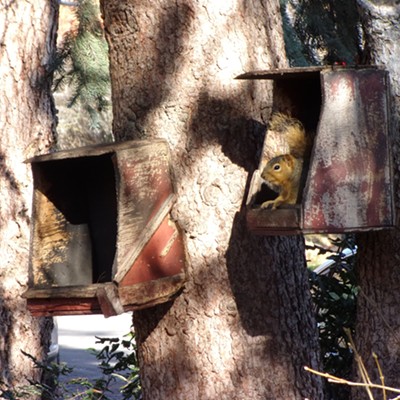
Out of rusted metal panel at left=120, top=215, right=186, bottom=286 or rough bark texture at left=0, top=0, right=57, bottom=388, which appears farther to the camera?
rough bark texture at left=0, top=0, right=57, bottom=388

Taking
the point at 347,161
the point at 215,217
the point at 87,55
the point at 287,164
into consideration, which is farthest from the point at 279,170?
the point at 87,55

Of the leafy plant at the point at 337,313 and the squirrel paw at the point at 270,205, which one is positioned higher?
the squirrel paw at the point at 270,205

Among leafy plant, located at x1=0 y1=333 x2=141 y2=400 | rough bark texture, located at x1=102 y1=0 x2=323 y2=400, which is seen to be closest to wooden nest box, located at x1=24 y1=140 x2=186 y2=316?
rough bark texture, located at x1=102 y1=0 x2=323 y2=400

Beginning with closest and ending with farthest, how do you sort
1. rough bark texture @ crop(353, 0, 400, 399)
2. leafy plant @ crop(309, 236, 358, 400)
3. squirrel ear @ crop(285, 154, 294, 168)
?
1. squirrel ear @ crop(285, 154, 294, 168)
2. rough bark texture @ crop(353, 0, 400, 399)
3. leafy plant @ crop(309, 236, 358, 400)

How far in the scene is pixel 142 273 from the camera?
127 inches

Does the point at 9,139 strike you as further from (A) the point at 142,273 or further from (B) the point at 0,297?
(A) the point at 142,273

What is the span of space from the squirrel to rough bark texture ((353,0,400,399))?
390 millimetres

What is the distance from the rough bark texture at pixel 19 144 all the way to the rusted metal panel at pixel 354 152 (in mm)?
3515

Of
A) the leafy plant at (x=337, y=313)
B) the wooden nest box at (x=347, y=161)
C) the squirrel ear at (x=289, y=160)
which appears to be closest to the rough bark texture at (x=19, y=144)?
the leafy plant at (x=337, y=313)

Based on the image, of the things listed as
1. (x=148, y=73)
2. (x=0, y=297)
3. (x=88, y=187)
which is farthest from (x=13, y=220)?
(x=148, y=73)

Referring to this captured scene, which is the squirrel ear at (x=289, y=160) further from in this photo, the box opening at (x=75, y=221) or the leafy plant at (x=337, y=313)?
the leafy plant at (x=337, y=313)

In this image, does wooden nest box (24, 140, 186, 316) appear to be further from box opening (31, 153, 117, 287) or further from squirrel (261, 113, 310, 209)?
squirrel (261, 113, 310, 209)

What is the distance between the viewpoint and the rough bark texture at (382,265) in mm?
3588

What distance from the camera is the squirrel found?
3.22 m
